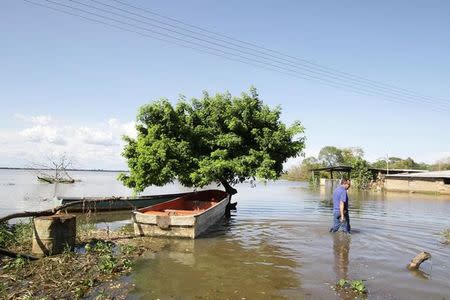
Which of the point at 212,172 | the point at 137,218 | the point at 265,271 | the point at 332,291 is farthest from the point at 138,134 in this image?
the point at 332,291

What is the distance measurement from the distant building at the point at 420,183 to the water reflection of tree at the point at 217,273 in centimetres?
3919

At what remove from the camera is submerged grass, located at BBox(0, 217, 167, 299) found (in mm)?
7370

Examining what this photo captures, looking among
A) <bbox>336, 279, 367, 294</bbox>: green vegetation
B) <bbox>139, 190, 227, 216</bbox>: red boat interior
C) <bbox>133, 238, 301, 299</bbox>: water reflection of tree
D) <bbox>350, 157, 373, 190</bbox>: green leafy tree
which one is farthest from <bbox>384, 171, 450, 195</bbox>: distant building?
<bbox>336, 279, 367, 294</bbox>: green vegetation

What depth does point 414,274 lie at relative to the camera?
9523 mm

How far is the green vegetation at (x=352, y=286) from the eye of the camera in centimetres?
782

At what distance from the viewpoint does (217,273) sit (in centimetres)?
927

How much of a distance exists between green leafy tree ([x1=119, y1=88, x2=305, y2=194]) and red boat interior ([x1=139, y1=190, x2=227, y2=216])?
783mm

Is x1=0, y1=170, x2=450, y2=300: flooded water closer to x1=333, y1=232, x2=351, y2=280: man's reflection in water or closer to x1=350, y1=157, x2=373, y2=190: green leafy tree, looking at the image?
x1=333, y1=232, x2=351, y2=280: man's reflection in water

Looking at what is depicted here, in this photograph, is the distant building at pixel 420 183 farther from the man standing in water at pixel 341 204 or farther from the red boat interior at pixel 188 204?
the man standing in water at pixel 341 204

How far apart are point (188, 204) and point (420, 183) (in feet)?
123

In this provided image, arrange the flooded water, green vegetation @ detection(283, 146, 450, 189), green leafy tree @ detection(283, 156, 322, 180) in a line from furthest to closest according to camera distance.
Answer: green leafy tree @ detection(283, 156, 322, 180) → green vegetation @ detection(283, 146, 450, 189) → the flooded water

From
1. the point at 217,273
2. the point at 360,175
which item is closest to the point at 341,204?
the point at 217,273

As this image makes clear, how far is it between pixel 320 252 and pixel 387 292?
151 inches

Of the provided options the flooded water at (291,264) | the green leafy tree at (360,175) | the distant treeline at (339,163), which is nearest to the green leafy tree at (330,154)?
the distant treeline at (339,163)
